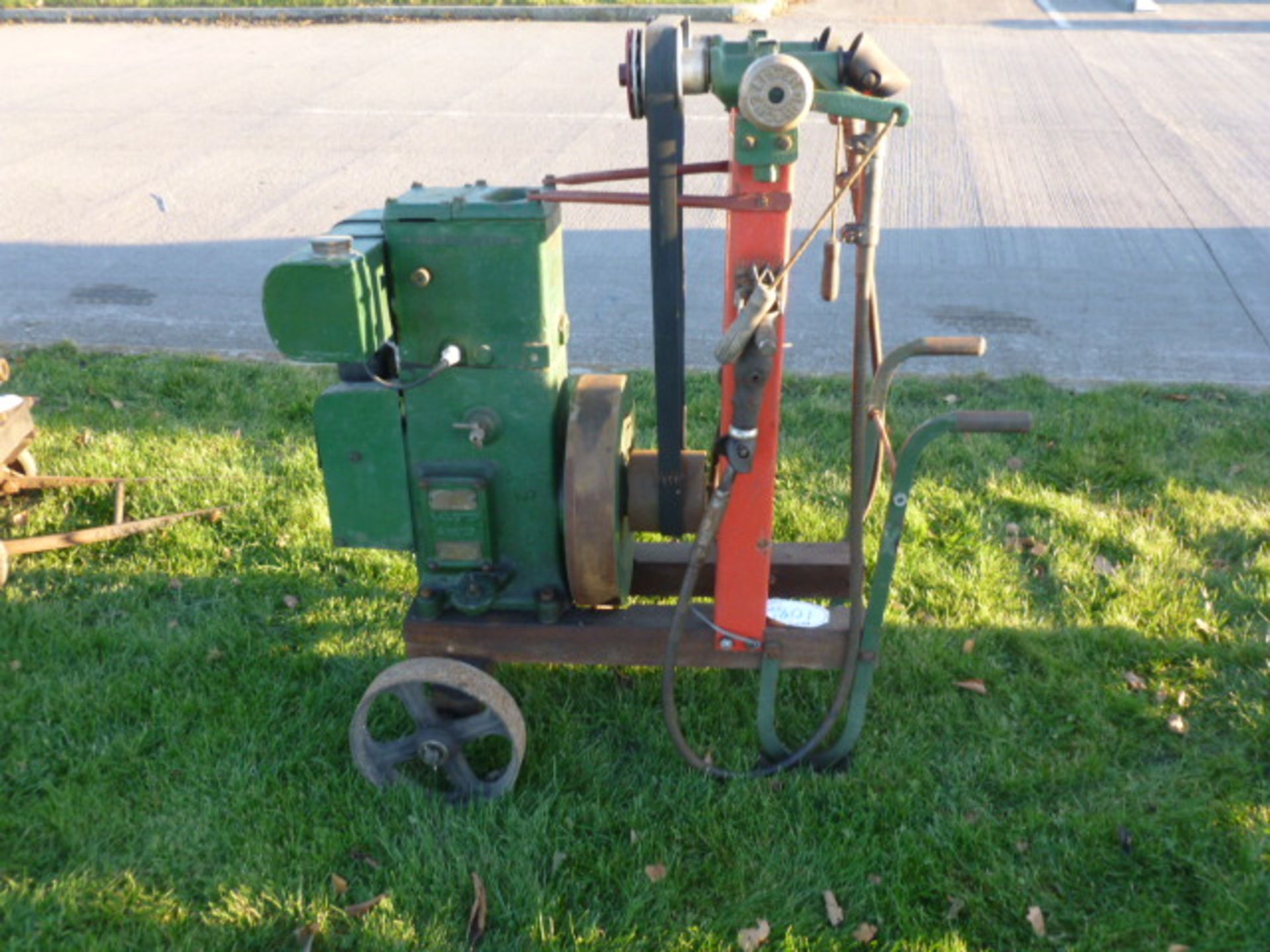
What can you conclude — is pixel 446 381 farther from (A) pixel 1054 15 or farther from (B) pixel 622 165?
(A) pixel 1054 15

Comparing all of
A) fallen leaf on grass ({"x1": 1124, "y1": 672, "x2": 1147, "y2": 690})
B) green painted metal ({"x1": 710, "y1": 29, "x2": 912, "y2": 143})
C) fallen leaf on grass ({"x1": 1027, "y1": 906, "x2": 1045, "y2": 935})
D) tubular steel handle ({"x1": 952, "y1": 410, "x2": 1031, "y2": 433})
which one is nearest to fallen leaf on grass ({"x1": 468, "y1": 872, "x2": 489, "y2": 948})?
fallen leaf on grass ({"x1": 1027, "y1": 906, "x2": 1045, "y2": 935})

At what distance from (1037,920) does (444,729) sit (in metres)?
1.52

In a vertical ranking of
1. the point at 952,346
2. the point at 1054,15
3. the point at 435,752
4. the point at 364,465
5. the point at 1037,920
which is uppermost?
the point at 1054,15

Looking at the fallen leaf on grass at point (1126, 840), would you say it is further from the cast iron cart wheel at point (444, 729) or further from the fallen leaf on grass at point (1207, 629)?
the cast iron cart wheel at point (444, 729)

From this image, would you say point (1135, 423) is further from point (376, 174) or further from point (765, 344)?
point (376, 174)

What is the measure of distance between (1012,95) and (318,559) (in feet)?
26.8

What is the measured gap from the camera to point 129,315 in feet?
20.1

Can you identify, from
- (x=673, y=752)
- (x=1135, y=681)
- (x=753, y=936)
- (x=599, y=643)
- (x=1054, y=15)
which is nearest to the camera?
(x=753, y=936)

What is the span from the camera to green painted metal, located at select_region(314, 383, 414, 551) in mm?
2842

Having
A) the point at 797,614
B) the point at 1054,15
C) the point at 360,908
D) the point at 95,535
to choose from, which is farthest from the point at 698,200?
the point at 1054,15

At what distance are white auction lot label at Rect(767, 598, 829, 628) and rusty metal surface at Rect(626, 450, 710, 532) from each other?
0.33m

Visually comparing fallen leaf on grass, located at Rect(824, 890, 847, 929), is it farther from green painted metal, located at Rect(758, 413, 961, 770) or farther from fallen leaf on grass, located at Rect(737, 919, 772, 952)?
green painted metal, located at Rect(758, 413, 961, 770)

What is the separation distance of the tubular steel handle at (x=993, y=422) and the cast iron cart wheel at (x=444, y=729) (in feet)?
4.39

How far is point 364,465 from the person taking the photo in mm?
2904
